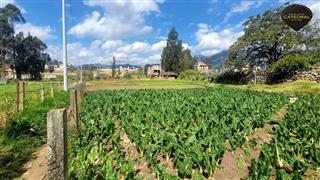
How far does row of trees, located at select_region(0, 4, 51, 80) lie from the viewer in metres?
78.4

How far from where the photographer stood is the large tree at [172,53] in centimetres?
9775

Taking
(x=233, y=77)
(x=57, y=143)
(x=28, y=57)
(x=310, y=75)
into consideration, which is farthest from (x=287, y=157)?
(x=28, y=57)

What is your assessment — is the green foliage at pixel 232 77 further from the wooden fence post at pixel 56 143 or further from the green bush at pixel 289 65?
the wooden fence post at pixel 56 143

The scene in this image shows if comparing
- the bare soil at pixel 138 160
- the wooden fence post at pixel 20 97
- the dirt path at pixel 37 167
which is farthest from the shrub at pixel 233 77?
the dirt path at pixel 37 167


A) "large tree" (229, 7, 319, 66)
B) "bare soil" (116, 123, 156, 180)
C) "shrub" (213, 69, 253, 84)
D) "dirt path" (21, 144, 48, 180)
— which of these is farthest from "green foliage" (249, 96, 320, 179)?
"shrub" (213, 69, 253, 84)

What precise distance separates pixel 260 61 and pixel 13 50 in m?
60.1

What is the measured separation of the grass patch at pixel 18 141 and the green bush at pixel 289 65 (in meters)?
32.9

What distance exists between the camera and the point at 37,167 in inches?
250

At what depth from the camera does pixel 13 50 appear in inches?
3159

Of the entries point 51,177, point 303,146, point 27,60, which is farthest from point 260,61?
point 27,60

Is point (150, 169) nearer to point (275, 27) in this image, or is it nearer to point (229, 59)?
point (275, 27)

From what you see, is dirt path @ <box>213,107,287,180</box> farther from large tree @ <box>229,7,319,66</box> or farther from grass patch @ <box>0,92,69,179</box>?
large tree @ <box>229,7,319,66</box>

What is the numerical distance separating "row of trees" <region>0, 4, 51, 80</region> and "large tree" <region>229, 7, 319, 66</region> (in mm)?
54659

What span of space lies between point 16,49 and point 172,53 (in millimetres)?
42476
